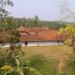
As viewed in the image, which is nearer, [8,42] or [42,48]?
[8,42]

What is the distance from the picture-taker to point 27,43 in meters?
28.3

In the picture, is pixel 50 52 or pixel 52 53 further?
pixel 50 52

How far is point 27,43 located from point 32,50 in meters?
2.49

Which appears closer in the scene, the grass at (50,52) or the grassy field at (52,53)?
the grassy field at (52,53)

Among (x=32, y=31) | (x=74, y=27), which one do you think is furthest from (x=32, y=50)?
(x=74, y=27)

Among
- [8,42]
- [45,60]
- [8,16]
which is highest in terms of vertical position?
[8,16]

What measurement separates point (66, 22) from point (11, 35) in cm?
347

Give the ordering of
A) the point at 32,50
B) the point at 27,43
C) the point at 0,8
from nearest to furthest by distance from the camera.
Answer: the point at 0,8
the point at 32,50
the point at 27,43

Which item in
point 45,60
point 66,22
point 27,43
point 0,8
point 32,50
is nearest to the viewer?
point 0,8

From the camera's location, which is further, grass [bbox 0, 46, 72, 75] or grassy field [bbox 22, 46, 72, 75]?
grass [bbox 0, 46, 72, 75]

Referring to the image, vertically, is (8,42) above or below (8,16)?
below

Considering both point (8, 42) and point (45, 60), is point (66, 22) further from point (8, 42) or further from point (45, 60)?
point (45, 60)

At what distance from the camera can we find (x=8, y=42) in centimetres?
1133

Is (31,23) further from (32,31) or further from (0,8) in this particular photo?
(0,8)
